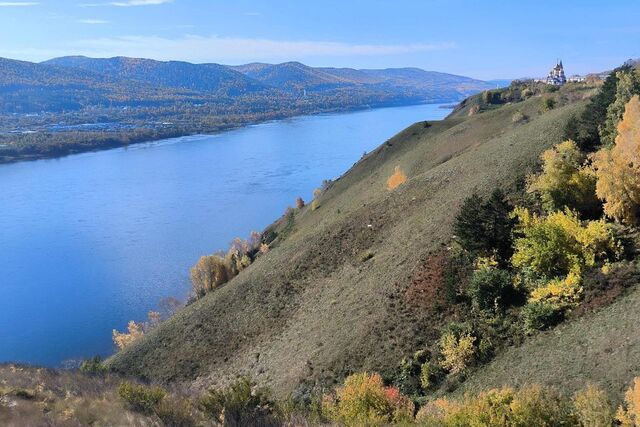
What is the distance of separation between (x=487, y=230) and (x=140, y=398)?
815 inches

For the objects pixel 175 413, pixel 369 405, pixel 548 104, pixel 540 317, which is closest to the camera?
pixel 175 413

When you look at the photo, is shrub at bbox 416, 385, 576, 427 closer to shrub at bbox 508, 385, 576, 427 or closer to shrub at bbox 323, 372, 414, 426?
shrub at bbox 508, 385, 576, 427

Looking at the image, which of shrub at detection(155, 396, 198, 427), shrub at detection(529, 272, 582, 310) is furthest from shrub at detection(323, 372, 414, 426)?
shrub at detection(529, 272, 582, 310)

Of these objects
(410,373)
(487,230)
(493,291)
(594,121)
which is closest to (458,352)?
(410,373)

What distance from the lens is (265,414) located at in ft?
59.4

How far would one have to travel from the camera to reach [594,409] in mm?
15523

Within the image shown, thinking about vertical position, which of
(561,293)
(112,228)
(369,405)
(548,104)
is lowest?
(112,228)

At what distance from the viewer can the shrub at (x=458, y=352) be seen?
23.4 m

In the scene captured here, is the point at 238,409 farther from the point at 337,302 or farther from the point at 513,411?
the point at 337,302

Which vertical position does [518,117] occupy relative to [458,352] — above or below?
above

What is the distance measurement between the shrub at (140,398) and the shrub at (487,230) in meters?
19.3

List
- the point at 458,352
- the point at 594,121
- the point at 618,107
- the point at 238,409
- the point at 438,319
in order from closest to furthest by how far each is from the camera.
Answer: the point at 238,409
the point at 458,352
the point at 438,319
the point at 618,107
the point at 594,121

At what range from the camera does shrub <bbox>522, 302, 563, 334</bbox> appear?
22906 mm

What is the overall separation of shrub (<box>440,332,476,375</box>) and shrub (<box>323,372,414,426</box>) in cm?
352
